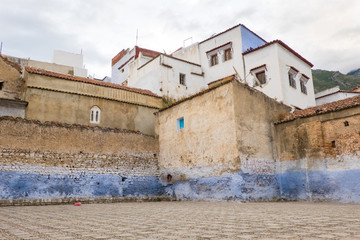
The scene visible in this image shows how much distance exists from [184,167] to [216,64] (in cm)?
1300

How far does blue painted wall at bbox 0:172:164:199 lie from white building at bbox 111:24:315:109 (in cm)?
977

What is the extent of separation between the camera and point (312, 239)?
11.5 ft

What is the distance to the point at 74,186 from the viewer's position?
13.9 m

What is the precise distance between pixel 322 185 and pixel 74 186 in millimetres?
11522

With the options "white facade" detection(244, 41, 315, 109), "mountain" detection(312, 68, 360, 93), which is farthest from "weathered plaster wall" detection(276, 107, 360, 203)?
"mountain" detection(312, 68, 360, 93)

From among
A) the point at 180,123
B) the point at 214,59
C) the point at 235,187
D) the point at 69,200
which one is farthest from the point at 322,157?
the point at 214,59

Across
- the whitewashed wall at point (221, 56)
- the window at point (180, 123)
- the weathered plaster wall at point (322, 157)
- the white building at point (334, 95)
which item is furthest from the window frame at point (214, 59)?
the weathered plaster wall at point (322, 157)

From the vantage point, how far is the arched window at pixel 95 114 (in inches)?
726

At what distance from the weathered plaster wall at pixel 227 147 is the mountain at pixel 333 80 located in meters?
54.5

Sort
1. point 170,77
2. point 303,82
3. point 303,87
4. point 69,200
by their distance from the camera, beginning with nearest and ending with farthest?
point 69,200
point 303,87
point 303,82
point 170,77

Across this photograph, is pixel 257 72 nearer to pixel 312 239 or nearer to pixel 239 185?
pixel 239 185

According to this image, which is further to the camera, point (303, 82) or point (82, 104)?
point (303, 82)

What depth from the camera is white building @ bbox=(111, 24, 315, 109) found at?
68.5 ft

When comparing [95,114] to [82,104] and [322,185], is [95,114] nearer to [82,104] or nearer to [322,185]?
[82,104]
